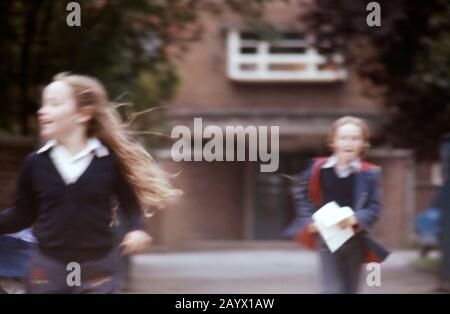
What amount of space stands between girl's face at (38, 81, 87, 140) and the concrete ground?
168 inches

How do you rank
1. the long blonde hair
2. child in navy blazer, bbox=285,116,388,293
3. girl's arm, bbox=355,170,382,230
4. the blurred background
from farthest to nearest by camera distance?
the blurred background, child in navy blazer, bbox=285,116,388,293, girl's arm, bbox=355,170,382,230, the long blonde hair

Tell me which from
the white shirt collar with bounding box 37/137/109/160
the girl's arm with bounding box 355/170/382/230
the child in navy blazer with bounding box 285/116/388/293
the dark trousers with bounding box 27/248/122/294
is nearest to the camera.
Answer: the dark trousers with bounding box 27/248/122/294

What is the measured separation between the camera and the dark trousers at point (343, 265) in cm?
593

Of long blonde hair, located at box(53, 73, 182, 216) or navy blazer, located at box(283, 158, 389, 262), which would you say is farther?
navy blazer, located at box(283, 158, 389, 262)

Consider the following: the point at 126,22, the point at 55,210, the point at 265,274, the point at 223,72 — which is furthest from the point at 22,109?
the point at 223,72

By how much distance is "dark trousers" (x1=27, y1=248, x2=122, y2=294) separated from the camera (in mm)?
4578

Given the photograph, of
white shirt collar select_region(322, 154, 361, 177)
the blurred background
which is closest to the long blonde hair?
white shirt collar select_region(322, 154, 361, 177)

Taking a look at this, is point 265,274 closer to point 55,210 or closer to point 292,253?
point 292,253

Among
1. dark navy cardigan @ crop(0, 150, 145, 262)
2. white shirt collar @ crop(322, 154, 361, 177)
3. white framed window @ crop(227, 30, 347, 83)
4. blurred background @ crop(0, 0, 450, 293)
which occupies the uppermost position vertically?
white framed window @ crop(227, 30, 347, 83)

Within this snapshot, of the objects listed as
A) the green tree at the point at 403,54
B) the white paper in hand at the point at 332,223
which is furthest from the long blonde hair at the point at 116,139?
the green tree at the point at 403,54

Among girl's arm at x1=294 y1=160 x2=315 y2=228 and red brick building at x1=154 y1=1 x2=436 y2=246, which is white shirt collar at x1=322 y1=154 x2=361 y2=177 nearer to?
girl's arm at x1=294 y1=160 x2=315 y2=228

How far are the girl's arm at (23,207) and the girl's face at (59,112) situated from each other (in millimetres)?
177

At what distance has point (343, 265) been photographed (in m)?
5.95

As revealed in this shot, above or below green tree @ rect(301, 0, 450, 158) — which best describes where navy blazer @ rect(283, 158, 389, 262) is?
below
